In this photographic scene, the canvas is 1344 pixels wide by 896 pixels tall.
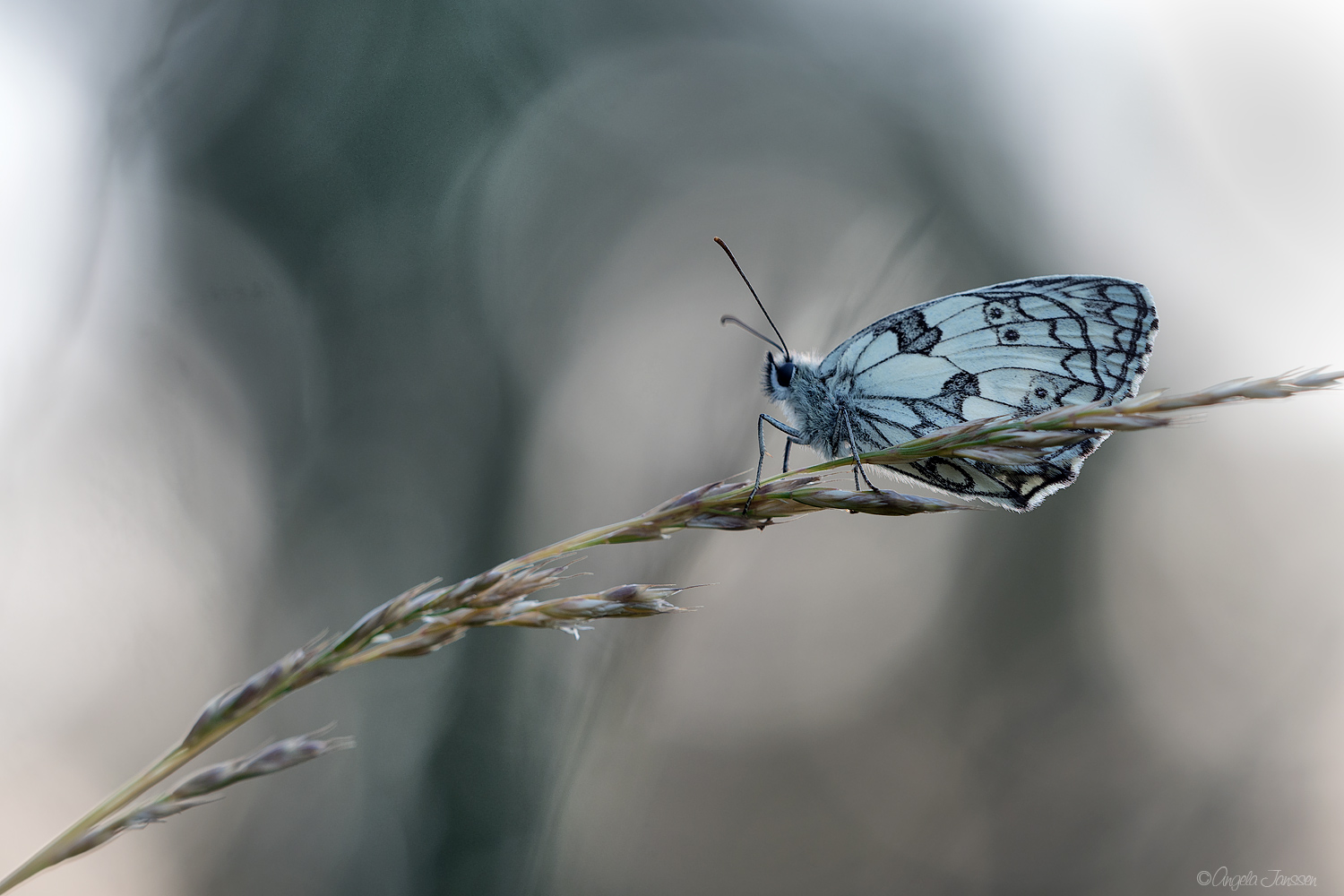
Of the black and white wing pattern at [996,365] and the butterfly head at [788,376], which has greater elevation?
the butterfly head at [788,376]

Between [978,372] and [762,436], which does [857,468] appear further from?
[978,372]

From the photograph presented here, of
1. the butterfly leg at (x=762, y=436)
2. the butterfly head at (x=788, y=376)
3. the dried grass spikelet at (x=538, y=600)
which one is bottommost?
the dried grass spikelet at (x=538, y=600)

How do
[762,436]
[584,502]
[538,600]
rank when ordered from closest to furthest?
[538,600] → [762,436] → [584,502]

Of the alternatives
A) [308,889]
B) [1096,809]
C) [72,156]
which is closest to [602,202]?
[72,156]

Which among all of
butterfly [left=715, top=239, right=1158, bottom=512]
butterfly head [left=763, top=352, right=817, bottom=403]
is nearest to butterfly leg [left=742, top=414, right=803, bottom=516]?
butterfly [left=715, top=239, right=1158, bottom=512]

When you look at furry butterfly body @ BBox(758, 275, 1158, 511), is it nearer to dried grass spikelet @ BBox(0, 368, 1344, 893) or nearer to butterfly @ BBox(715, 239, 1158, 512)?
butterfly @ BBox(715, 239, 1158, 512)

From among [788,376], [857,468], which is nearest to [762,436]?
[857,468]

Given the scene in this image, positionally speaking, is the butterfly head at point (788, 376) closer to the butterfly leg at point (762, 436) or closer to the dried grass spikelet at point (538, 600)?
the butterfly leg at point (762, 436)

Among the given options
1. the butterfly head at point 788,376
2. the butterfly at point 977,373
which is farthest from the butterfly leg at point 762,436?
the butterfly head at point 788,376
